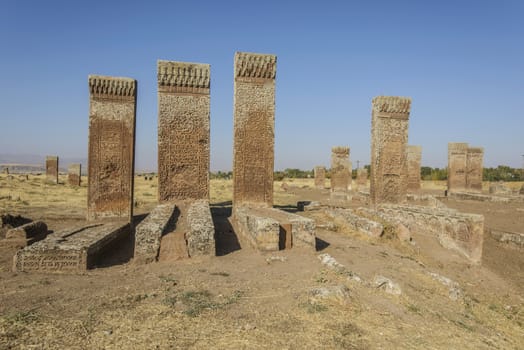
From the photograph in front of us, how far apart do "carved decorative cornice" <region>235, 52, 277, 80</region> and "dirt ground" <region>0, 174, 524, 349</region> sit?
5.19 meters

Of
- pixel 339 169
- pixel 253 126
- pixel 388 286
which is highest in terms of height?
pixel 253 126

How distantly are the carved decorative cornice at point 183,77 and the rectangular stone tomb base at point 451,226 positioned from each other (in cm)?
681

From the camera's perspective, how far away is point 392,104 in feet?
39.5

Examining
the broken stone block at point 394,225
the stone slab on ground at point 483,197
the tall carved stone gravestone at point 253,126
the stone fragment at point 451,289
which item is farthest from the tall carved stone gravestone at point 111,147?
the stone slab on ground at point 483,197

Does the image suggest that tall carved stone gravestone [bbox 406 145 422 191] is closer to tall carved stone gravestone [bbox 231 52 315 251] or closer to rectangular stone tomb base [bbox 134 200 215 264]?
tall carved stone gravestone [bbox 231 52 315 251]

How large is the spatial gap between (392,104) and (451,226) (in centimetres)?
457

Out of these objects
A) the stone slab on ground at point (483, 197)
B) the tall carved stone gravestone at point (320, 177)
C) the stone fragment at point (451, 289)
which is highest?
the tall carved stone gravestone at point (320, 177)

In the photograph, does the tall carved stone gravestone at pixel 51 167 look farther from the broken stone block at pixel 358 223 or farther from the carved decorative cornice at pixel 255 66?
the broken stone block at pixel 358 223

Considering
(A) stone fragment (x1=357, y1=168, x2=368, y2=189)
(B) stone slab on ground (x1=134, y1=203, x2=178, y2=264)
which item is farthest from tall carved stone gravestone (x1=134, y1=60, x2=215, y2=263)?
(A) stone fragment (x1=357, y1=168, x2=368, y2=189)

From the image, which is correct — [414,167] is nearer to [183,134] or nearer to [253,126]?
[253,126]

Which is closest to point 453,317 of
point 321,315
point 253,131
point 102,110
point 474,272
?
point 321,315

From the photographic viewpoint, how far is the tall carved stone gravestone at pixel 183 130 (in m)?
10.2

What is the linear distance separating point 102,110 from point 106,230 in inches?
187

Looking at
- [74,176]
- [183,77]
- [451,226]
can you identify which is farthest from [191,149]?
[74,176]
